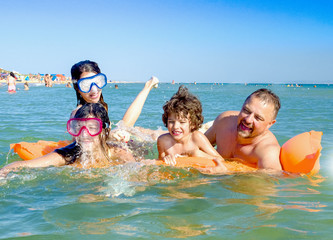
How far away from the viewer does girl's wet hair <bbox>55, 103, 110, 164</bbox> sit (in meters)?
4.49

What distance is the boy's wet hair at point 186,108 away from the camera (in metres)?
4.84

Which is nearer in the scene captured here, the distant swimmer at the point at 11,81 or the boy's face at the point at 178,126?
the boy's face at the point at 178,126

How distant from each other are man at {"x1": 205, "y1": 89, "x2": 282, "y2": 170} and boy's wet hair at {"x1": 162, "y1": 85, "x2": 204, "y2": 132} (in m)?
0.59

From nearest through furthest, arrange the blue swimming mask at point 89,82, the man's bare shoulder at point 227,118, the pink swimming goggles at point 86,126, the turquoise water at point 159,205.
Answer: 1. the turquoise water at point 159,205
2. the pink swimming goggles at point 86,126
3. the blue swimming mask at point 89,82
4. the man's bare shoulder at point 227,118

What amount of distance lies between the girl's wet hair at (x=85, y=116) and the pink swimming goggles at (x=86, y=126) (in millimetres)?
64

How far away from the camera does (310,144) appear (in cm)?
501

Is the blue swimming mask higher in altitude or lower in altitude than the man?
higher

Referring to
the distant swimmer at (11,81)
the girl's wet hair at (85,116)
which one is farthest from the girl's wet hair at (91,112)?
the distant swimmer at (11,81)

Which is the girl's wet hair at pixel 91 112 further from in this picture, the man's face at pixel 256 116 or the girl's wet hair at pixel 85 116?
the man's face at pixel 256 116

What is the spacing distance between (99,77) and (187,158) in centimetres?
188

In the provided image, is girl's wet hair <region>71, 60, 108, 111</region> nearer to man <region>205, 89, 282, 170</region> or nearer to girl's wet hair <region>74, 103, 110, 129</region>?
girl's wet hair <region>74, 103, 110, 129</region>

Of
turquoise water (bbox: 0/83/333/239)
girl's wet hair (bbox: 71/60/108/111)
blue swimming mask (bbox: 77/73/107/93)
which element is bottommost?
turquoise water (bbox: 0/83/333/239)

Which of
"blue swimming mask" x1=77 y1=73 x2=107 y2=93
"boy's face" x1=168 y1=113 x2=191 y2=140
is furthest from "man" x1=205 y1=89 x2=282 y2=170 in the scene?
"blue swimming mask" x1=77 y1=73 x2=107 y2=93

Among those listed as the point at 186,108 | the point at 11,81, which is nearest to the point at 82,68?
the point at 186,108
